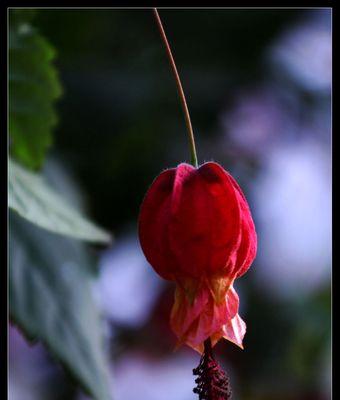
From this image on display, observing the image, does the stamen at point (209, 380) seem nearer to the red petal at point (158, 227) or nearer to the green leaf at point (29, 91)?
the red petal at point (158, 227)

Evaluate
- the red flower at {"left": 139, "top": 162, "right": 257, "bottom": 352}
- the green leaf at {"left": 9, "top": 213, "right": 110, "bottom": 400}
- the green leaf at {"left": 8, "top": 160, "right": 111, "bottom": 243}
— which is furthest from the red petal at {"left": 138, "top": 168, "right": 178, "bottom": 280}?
the green leaf at {"left": 9, "top": 213, "right": 110, "bottom": 400}

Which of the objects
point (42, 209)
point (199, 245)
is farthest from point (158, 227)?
point (42, 209)

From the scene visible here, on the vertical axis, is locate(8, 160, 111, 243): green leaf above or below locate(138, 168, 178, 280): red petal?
above

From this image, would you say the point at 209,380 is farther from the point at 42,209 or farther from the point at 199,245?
the point at 42,209

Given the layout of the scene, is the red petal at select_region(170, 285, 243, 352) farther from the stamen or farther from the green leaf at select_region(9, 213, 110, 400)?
the green leaf at select_region(9, 213, 110, 400)

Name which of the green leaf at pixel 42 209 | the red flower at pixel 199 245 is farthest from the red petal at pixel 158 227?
the green leaf at pixel 42 209

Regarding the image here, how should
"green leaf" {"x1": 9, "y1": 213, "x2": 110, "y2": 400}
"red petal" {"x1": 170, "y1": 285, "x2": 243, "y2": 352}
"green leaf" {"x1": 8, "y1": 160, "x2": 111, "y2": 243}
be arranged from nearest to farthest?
"red petal" {"x1": 170, "y1": 285, "x2": 243, "y2": 352}
"green leaf" {"x1": 8, "y1": 160, "x2": 111, "y2": 243}
"green leaf" {"x1": 9, "y1": 213, "x2": 110, "y2": 400}

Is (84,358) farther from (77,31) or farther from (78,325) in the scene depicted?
(77,31)
